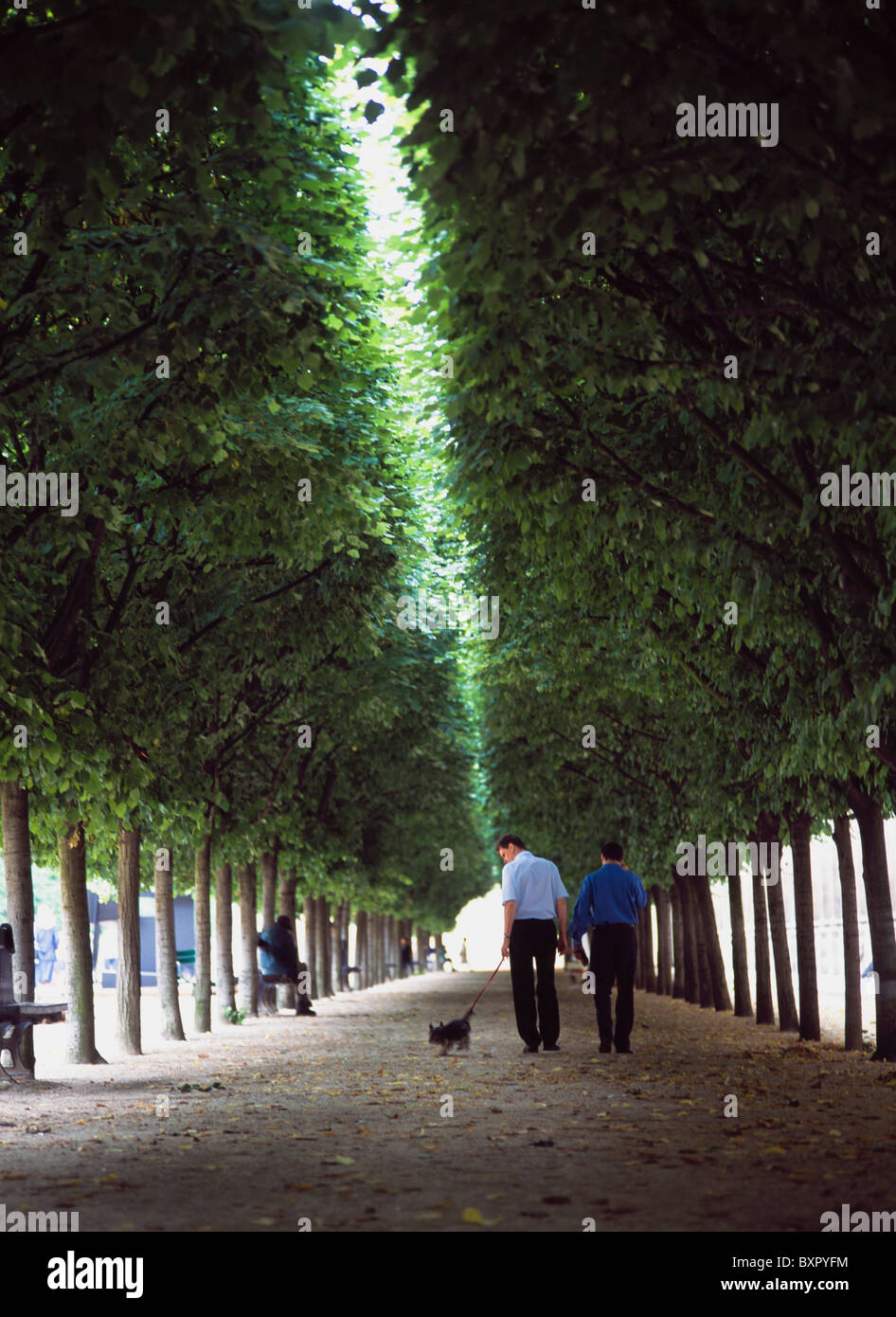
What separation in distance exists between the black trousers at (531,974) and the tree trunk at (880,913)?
3.26m

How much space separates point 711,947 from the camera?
98.0 ft

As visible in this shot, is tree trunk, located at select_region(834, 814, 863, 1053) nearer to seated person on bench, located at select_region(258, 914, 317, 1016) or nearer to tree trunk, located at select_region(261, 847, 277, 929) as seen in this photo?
seated person on bench, located at select_region(258, 914, 317, 1016)

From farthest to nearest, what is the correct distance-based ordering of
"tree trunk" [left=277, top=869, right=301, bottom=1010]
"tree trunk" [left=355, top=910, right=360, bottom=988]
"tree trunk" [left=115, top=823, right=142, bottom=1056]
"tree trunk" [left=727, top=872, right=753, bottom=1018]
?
"tree trunk" [left=355, top=910, right=360, bottom=988]
"tree trunk" [left=277, top=869, right=301, bottom=1010]
"tree trunk" [left=727, top=872, right=753, bottom=1018]
"tree trunk" [left=115, top=823, right=142, bottom=1056]

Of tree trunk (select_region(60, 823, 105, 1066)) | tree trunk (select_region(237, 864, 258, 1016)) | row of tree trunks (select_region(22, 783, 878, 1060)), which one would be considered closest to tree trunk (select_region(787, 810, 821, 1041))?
row of tree trunks (select_region(22, 783, 878, 1060))

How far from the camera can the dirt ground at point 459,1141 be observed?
21.7ft

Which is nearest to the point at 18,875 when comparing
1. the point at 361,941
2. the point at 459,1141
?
the point at 459,1141

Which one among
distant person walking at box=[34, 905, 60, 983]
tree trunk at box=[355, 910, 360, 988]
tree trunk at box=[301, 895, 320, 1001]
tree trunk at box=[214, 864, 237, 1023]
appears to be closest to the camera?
tree trunk at box=[214, 864, 237, 1023]

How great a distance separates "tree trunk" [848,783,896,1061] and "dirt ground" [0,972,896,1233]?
67cm

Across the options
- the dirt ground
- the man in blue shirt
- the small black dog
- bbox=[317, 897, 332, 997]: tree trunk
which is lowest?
bbox=[317, 897, 332, 997]: tree trunk

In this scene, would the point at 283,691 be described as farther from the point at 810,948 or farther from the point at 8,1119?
the point at 8,1119

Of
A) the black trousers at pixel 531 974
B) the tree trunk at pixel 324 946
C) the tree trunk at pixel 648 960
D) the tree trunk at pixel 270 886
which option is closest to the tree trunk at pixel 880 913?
the black trousers at pixel 531 974

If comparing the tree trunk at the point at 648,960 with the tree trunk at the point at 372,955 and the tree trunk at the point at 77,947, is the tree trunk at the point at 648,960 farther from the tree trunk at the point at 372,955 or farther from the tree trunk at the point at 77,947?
the tree trunk at the point at 77,947

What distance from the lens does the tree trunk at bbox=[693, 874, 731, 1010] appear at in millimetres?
28750

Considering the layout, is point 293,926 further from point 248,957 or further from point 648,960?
point 648,960
